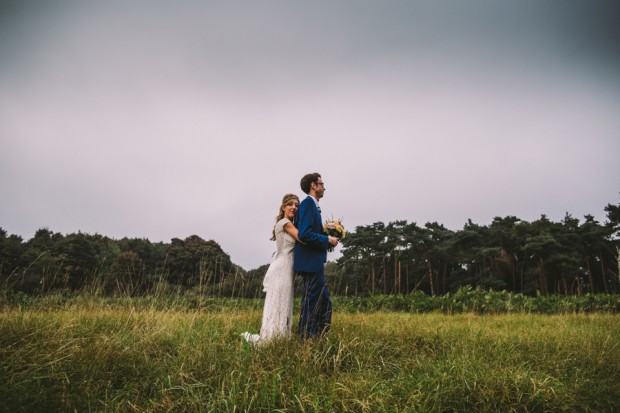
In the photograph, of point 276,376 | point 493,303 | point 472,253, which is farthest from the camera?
point 472,253

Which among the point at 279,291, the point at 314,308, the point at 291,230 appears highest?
the point at 291,230

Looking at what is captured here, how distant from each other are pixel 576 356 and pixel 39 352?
6065 millimetres

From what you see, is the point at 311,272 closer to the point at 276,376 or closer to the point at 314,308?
the point at 314,308

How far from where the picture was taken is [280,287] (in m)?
4.28

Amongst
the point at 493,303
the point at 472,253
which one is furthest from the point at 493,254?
the point at 493,303

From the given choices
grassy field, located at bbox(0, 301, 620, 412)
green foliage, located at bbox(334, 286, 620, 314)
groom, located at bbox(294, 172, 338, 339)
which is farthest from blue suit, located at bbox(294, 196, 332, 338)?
green foliage, located at bbox(334, 286, 620, 314)

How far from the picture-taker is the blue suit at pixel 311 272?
401 cm

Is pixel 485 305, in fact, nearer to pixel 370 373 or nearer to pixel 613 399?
pixel 613 399

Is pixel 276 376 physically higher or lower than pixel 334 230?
lower

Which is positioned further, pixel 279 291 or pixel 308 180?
pixel 308 180

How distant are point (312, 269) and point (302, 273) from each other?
203 mm

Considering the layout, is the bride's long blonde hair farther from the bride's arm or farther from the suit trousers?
the suit trousers

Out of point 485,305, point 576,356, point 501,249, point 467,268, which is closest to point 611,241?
point 501,249

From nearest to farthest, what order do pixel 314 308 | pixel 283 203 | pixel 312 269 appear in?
pixel 314 308 < pixel 312 269 < pixel 283 203
